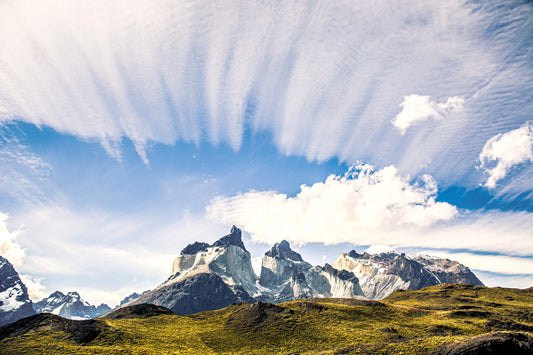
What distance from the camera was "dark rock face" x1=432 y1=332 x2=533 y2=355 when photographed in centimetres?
3369

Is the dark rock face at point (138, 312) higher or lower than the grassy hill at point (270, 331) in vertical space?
higher

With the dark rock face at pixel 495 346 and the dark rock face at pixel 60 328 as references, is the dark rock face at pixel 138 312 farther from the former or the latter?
the dark rock face at pixel 495 346

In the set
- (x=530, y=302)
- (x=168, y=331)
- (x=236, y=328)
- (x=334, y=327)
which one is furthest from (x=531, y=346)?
(x=530, y=302)

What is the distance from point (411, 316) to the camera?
81.5 meters

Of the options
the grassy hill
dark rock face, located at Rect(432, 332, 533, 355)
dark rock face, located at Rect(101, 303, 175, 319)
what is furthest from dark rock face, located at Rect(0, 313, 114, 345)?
dark rock face, located at Rect(432, 332, 533, 355)

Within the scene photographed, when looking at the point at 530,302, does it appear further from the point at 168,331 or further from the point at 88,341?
the point at 88,341

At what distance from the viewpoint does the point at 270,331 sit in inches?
2579

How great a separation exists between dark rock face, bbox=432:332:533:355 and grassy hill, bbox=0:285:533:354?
0.32 meters

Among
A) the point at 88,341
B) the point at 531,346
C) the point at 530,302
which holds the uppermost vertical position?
the point at 88,341

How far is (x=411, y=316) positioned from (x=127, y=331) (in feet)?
257

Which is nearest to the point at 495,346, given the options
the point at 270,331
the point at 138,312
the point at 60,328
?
the point at 270,331

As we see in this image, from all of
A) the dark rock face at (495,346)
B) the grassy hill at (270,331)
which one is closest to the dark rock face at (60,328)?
the grassy hill at (270,331)

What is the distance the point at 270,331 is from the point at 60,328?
47342 mm

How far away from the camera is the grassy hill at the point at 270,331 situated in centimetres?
5034
